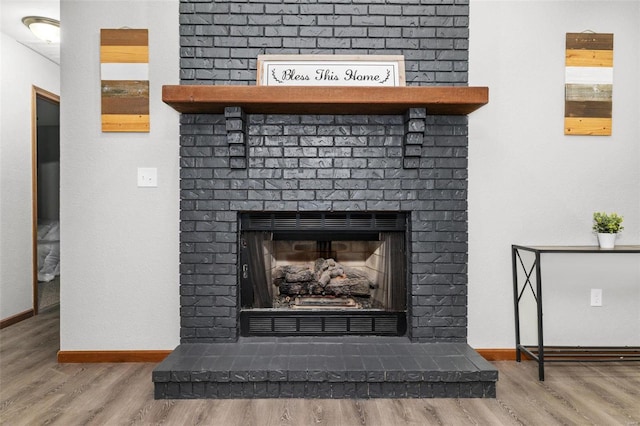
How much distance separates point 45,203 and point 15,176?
2.63 m

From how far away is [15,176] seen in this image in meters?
3.37

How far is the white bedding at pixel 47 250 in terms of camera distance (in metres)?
4.32

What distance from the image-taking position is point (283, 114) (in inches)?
92.1

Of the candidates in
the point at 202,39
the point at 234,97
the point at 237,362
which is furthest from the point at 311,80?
the point at 237,362

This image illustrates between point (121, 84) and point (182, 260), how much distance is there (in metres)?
1.13

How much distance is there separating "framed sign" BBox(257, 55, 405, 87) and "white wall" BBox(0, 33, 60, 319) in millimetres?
2444

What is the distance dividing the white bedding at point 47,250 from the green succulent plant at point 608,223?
5.04 m

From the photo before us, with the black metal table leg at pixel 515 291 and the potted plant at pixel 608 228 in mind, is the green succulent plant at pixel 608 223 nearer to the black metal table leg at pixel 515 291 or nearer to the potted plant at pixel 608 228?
the potted plant at pixel 608 228

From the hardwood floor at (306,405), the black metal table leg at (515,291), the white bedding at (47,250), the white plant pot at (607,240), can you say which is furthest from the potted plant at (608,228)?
the white bedding at (47,250)

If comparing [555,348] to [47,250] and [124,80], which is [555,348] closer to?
[124,80]

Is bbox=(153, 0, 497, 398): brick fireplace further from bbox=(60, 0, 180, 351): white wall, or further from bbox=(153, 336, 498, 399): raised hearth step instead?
bbox=(153, 336, 498, 399): raised hearth step

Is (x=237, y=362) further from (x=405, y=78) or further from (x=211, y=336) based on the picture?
(x=405, y=78)

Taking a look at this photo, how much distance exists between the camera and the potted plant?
7.55 feet

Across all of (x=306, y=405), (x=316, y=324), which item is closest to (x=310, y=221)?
(x=316, y=324)
